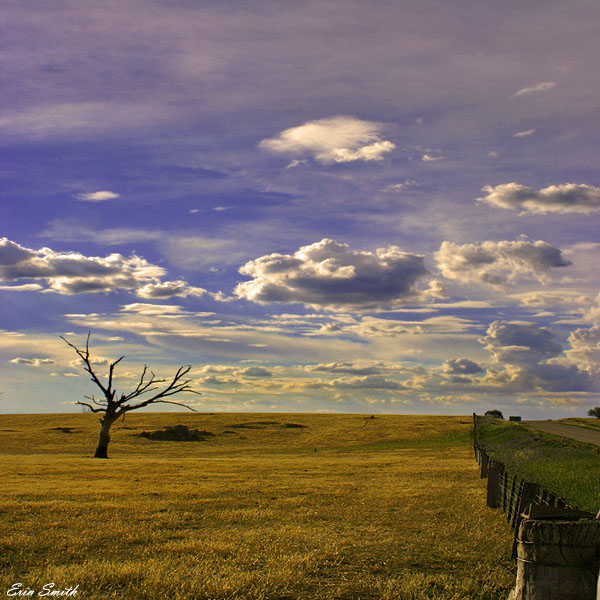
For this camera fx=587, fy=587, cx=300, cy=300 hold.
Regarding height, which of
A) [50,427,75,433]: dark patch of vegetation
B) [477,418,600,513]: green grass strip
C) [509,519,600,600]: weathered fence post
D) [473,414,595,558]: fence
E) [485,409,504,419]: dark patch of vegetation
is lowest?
[50,427,75,433]: dark patch of vegetation

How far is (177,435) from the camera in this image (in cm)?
6969

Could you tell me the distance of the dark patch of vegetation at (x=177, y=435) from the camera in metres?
68.6

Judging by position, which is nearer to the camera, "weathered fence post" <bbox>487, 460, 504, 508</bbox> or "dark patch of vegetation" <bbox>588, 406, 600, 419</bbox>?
"weathered fence post" <bbox>487, 460, 504, 508</bbox>

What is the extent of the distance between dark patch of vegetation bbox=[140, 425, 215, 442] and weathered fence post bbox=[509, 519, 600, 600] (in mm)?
64332

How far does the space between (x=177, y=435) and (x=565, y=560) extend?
66.6 metres

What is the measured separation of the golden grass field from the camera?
1018 cm

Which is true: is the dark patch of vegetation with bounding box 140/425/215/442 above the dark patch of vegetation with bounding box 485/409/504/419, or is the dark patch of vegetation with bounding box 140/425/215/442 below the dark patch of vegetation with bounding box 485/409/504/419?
below

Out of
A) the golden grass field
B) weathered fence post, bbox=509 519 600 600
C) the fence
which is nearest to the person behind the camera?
weathered fence post, bbox=509 519 600 600

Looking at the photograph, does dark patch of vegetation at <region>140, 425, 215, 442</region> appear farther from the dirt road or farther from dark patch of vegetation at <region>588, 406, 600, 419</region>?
dark patch of vegetation at <region>588, 406, 600, 419</region>

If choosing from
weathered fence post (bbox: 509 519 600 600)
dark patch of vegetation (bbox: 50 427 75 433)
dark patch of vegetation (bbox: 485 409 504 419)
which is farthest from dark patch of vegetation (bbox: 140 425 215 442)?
weathered fence post (bbox: 509 519 600 600)

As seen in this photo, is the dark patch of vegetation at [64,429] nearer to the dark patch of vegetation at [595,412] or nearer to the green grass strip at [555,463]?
the green grass strip at [555,463]
